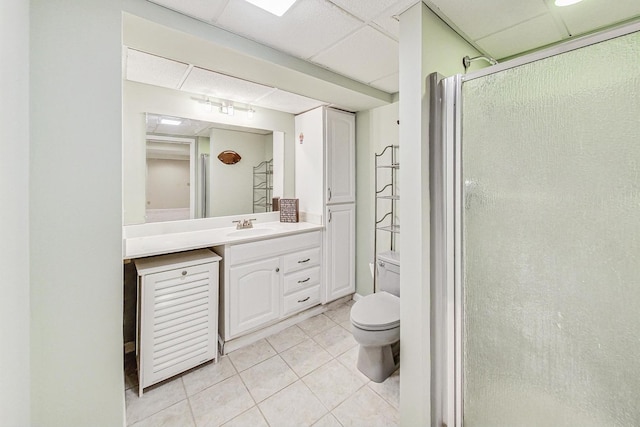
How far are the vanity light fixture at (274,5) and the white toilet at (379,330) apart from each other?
1813 mm

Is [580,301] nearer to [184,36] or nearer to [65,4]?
[184,36]

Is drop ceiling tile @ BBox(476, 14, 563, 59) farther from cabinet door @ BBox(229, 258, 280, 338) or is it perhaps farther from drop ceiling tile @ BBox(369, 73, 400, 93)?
cabinet door @ BBox(229, 258, 280, 338)

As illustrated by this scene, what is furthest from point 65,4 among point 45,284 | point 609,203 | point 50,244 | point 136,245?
point 609,203

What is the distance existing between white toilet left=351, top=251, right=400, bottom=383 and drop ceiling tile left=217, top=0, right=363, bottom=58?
167 centimetres

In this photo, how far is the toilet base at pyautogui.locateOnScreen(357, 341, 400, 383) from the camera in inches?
69.2

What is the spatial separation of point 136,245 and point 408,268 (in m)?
1.83

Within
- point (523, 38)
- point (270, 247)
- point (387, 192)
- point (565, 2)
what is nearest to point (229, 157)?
point (270, 247)

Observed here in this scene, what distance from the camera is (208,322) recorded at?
188 centimetres

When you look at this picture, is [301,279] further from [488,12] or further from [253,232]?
[488,12]

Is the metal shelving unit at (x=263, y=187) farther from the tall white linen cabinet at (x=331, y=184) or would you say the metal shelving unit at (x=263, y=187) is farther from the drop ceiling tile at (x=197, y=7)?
the drop ceiling tile at (x=197, y=7)

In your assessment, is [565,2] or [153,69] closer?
[565,2]

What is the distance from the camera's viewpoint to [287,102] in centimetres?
261

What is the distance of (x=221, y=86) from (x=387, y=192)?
1.80 meters

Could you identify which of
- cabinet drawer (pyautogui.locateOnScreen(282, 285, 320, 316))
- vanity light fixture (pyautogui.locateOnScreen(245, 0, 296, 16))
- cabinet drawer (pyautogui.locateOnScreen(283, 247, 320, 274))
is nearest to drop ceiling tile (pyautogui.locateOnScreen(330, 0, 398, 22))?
vanity light fixture (pyautogui.locateOnScreen(245, 0, 296, 16))
